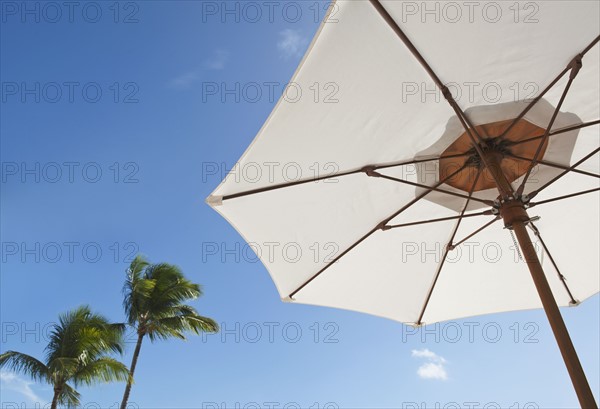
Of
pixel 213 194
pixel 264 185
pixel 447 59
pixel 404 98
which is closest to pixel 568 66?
pixel 447 59

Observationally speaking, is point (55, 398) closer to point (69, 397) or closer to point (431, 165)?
point (69, 397)

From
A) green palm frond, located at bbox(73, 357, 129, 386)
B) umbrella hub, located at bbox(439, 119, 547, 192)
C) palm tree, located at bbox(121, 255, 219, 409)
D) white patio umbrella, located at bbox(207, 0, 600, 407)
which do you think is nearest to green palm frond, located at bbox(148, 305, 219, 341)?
palm tree, located at bbox(121, 255, 219, 409)

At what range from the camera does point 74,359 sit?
11.9 metres

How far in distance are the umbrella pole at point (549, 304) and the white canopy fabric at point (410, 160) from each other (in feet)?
2.80

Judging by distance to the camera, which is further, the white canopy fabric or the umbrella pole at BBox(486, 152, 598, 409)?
the white canopy fabric

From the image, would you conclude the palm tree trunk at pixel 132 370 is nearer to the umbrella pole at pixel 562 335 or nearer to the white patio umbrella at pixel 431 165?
the white patio umbrella at pixel 431 165

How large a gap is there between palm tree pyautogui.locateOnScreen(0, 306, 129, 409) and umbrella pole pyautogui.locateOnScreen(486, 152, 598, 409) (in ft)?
39.6

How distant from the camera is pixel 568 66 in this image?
3.21m

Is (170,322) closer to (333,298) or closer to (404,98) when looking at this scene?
(333,298)

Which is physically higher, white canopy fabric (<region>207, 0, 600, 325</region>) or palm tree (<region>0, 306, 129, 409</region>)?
palm tree (<region>0, 306, 129, 409</region>)

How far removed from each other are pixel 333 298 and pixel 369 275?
495 millimetres

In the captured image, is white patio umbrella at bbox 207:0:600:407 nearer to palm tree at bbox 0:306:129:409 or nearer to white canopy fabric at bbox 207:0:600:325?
white canopy fabric at bbox 207:0:600:325

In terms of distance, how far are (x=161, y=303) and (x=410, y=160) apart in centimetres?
1354

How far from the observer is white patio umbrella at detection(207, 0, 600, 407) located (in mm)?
2955
